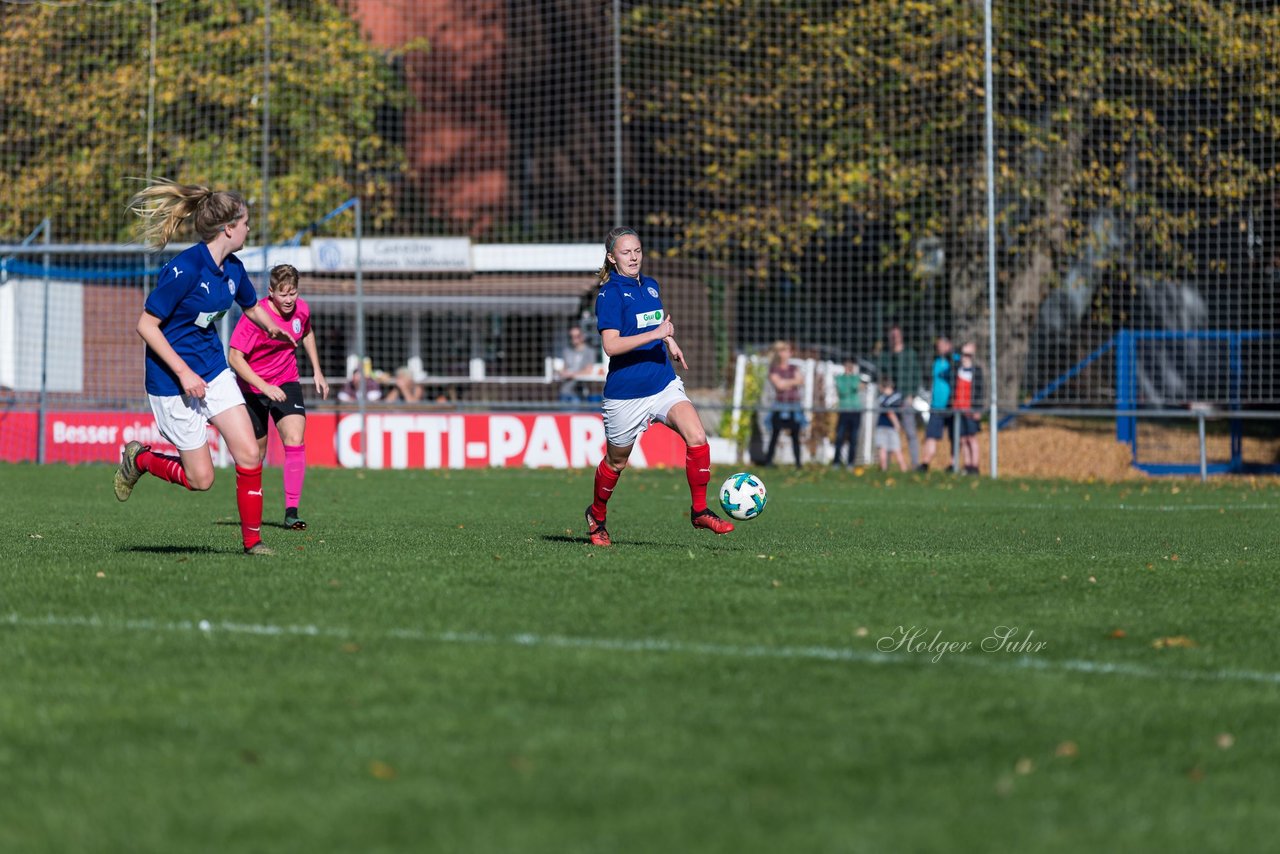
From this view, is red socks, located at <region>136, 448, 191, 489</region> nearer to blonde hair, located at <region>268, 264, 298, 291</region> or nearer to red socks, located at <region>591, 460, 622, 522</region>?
red socks, located at <region>591, 460, 622, 522</region>

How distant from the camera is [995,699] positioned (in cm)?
489

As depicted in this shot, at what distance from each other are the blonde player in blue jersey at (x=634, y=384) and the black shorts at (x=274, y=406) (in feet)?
10.6

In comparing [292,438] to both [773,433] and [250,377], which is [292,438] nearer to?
[250,377]

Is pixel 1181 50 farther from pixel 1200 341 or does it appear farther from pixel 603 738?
pixel 603 738

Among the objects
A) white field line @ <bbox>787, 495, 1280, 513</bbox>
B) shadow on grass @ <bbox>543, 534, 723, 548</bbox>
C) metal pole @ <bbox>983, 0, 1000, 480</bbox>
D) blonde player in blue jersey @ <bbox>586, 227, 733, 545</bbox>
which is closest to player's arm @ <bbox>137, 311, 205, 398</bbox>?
blonde player in blue jersey @ <bbox>586, 227, 733, 545</bbox>

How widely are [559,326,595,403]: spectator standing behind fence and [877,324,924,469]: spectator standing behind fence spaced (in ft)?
14.0

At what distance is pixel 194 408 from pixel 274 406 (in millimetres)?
3915

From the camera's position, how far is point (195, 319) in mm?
8609

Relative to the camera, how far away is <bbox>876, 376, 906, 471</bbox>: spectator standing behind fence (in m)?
22.8

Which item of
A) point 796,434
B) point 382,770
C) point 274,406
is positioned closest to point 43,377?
point 796,434

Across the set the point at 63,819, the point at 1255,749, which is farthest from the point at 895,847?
the point at 63,819

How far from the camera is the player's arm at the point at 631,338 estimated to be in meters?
9.64

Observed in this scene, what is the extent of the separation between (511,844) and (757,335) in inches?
861

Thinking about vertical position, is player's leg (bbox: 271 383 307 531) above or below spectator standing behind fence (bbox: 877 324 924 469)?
below
